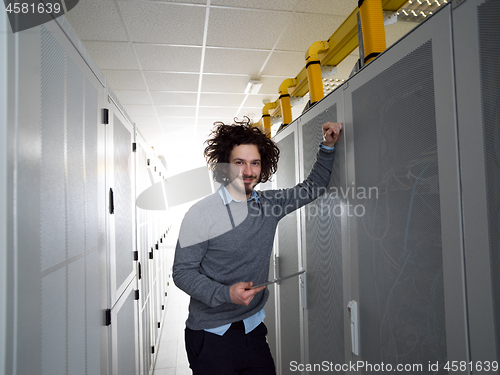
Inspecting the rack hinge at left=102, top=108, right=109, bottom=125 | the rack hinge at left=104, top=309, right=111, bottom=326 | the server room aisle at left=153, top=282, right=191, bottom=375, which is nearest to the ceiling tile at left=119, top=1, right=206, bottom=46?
the rack hinge at left=102, top=108, right=109, bottom=125

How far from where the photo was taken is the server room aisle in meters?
2.78

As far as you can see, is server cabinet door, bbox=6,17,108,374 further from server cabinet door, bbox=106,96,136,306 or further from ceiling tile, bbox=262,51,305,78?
ceiling tile, bbox=262,51,305,78

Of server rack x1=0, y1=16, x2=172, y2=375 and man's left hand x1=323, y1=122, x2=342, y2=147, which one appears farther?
man's left hand x1=323, y1=122, x2=342, y2=147

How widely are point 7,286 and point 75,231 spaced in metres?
0.37

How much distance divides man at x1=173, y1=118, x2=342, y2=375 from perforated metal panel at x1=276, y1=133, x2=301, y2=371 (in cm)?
38

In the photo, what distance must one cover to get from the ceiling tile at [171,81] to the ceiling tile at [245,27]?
0.81 metres

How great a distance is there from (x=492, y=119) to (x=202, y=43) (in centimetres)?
275

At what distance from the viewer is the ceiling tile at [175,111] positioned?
15.2 ft

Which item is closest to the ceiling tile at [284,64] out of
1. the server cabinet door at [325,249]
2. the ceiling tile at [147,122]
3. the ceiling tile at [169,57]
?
the ceiling tile at [169,57]

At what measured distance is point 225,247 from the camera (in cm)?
130

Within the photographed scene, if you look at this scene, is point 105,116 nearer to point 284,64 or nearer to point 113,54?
point 113,54

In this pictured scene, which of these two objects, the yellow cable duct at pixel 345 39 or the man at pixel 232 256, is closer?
the yellow cable duct at pixel 345 39

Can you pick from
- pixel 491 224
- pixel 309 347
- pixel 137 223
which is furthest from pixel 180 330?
pixel 491 224

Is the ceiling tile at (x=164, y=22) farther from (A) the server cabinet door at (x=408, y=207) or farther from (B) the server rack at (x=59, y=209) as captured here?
(A) the server cabinet door at (x=408, y=207)
